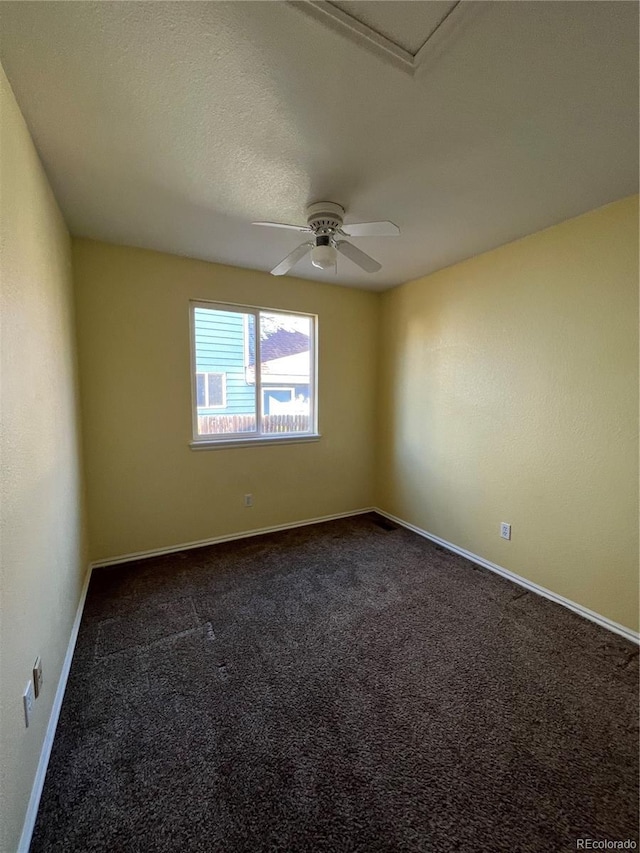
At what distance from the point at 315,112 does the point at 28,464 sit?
1.75m

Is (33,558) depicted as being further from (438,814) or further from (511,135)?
(511,135)

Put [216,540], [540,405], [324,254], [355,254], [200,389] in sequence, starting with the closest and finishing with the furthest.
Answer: [324,254] → [355,254] → [540,405] → [200,389] → [216,540]

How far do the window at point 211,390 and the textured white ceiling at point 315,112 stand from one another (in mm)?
1238

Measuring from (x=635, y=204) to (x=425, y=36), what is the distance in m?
1.62

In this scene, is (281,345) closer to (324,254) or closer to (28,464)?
(324,254)

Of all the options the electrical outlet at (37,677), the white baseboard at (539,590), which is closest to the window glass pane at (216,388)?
the electrical outlet at (37,677)

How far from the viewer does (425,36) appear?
1.06 metres

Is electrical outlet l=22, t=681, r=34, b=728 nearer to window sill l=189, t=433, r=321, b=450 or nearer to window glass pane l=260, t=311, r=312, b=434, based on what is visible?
window sill l=189, t=433, r=321, b=450

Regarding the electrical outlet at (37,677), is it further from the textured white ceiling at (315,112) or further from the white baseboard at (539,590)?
the white baseboard at (539,590)

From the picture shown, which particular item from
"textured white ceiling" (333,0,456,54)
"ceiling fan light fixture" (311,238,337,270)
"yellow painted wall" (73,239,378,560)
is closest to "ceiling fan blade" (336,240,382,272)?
"ceiling fan light fixture" (311,238,337,270)

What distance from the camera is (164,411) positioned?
289cm

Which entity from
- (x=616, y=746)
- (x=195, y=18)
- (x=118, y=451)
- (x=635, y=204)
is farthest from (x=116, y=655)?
(x=635, y=204)

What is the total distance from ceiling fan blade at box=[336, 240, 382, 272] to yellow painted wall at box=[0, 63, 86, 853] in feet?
4.78

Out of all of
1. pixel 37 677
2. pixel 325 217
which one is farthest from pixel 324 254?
pixel 37 677
